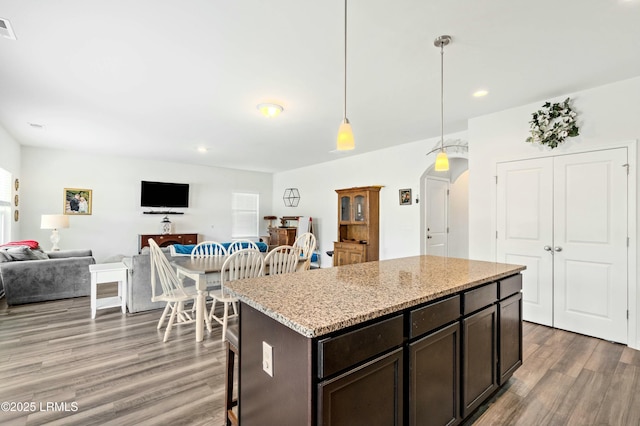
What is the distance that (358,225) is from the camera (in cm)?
638

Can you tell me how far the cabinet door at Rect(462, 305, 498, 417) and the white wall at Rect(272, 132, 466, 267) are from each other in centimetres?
326

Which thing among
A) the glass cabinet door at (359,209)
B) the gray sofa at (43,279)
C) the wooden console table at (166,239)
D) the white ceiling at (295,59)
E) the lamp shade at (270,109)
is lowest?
the gray sofa at (43,279)

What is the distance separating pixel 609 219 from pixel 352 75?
9.80ft

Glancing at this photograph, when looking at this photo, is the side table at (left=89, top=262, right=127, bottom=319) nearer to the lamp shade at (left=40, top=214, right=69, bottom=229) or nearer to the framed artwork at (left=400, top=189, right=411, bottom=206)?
the lamp shade at (left=40, top=214, right=69, bottom=229)

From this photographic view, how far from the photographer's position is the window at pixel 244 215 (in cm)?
847

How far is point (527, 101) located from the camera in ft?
11.4

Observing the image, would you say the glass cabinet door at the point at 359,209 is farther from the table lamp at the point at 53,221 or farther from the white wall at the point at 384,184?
the table lamp at the point at 53,221

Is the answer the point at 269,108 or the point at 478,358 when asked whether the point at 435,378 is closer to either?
the point at 478,358

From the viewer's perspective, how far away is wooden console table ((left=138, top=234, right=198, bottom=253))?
691 cm

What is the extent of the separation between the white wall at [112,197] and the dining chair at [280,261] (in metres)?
5.31

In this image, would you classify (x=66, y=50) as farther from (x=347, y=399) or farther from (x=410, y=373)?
(x=410, y=373)

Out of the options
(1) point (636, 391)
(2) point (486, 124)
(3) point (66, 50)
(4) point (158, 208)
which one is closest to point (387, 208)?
(2) point (486, 124)

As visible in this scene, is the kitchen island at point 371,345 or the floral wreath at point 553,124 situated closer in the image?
the kitchen island at point 371,345

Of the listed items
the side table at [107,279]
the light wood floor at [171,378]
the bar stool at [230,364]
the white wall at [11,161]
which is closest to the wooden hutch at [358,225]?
the light wood floor at [171,378]
